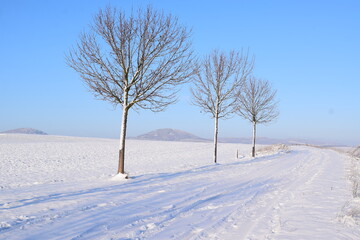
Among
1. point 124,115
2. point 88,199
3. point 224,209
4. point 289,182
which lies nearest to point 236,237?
point 224,209

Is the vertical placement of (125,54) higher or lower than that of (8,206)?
higher

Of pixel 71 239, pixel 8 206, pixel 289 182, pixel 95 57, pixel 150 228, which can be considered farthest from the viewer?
pixel 95 57

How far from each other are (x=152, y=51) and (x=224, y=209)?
8.25 meters

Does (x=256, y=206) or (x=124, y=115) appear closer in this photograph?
(x=256, y=206)

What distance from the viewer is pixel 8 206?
7230 millimetres

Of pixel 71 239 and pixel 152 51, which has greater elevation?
pixel 152 51

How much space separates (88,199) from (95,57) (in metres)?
6.99

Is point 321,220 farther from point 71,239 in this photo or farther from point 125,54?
point 125,54

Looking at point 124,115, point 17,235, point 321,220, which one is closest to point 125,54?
point 124,115

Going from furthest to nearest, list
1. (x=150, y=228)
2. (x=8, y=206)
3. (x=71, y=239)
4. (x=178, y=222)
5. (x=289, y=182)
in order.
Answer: (x=289, y=182) < (x=8, y=206) < (x=178, y=222) < (x=150, y=228) < (x=71, y=239)

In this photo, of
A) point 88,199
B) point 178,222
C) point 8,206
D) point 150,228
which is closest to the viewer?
point 150,228

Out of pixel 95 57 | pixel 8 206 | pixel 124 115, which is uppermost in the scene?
pixel 95 57

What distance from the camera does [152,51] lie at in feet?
43.1

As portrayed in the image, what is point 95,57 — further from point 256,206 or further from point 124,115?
point 256,206
